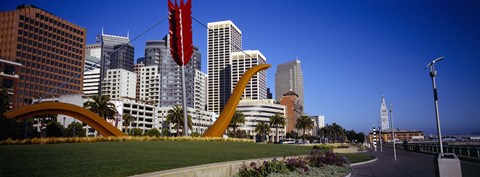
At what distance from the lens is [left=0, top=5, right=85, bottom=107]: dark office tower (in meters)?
97.7

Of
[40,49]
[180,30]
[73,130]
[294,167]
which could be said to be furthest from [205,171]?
[40,49]

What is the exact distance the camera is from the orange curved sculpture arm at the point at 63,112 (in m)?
24.3

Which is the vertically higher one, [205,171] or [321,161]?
[205,171]

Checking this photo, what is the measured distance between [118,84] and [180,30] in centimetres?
13152

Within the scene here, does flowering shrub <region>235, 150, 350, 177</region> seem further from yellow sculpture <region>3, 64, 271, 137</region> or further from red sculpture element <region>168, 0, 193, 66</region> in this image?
red sculpture element <region>168, 0, 193, 66</region>

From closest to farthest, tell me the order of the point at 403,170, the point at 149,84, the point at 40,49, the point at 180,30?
the point at 403,170, the point at 180,30, the point at 40,49, the point at 149,84

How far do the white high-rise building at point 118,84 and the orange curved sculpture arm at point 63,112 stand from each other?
134 meters

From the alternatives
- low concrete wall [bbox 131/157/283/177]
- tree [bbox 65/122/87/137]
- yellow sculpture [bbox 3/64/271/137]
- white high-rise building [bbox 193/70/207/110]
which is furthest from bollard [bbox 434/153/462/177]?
white high-rise building [bbox 193/70/207/110]

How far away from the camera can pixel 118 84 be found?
158625 mm

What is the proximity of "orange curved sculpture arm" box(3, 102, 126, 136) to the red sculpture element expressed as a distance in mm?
11535

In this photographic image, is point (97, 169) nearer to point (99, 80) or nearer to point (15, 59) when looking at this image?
point (15, 59)

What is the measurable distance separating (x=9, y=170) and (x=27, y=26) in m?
111

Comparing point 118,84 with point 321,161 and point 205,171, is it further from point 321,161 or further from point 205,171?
point 205,171

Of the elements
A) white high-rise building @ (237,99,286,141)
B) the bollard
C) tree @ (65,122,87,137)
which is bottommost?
the bollard
